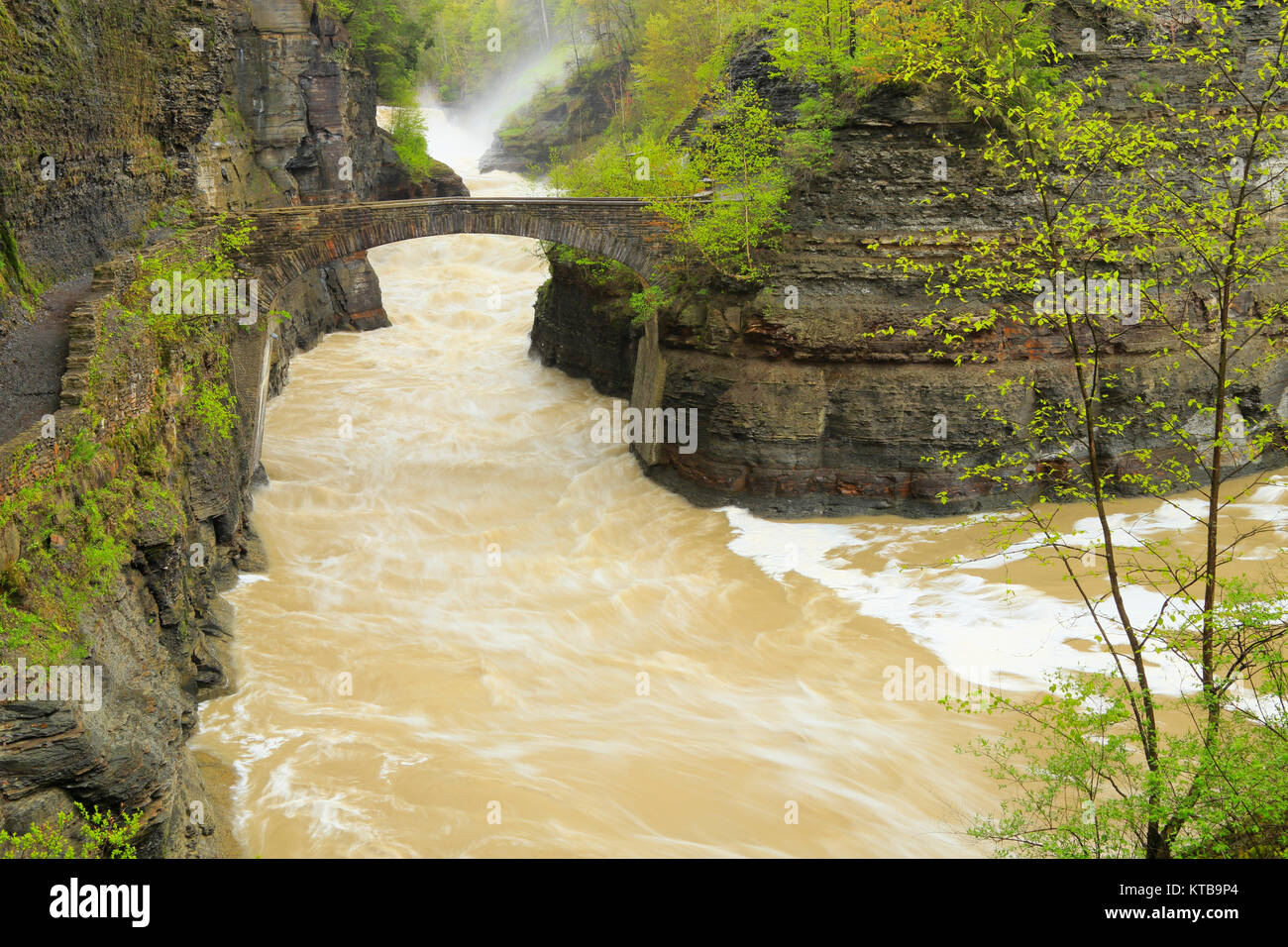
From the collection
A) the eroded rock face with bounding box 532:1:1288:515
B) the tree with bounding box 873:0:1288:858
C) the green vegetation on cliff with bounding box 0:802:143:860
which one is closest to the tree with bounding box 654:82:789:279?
the eroded rock face with bounding box 532:1:1288:515

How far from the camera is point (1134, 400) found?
18.8 m

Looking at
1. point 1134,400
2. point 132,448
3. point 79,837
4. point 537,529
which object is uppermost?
point 1134,400

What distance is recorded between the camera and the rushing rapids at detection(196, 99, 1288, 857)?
1030 cm

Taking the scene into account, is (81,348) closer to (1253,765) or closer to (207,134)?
(1253,765)

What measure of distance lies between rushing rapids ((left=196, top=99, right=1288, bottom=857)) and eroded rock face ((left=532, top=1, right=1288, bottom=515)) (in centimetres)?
100

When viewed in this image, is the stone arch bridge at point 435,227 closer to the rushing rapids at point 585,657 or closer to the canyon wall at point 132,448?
the canyon wall at point 132,448

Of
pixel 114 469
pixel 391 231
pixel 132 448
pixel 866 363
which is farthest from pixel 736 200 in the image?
pixel 114 469

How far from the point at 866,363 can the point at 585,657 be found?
8.55m

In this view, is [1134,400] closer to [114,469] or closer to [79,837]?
[114,469]

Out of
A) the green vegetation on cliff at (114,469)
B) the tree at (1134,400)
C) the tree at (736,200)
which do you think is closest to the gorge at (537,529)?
the green vegetation on cliff at (114,469)

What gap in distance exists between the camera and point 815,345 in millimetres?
19250

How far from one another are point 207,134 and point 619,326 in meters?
10.8

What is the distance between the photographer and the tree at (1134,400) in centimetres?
718

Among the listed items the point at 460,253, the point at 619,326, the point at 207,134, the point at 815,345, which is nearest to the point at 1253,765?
the point at 815,345
